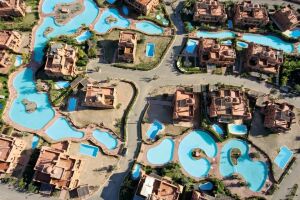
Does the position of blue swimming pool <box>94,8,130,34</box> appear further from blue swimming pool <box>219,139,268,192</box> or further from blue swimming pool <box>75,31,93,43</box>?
blue swimming pool <box>219,139,268,192</box>

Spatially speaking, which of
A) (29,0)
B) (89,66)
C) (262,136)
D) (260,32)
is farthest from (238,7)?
(29,0)

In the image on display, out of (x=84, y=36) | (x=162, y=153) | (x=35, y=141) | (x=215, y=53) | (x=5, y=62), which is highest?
(x=215, y=53)

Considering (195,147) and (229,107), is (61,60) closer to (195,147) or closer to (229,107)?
(195,147)

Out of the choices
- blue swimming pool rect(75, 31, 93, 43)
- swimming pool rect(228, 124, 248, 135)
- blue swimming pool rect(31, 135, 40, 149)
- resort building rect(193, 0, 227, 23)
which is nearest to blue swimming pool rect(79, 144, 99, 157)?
blue swimming pool rect(31, 135, 40, 149)

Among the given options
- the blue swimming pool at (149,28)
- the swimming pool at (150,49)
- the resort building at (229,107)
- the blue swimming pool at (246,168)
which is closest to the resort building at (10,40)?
the blue swimming pool at (149,28)

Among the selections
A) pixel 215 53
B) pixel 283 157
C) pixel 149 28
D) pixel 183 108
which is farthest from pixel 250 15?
pixel 283 157

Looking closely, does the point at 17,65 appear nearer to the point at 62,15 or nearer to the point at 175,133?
the point at 62,15

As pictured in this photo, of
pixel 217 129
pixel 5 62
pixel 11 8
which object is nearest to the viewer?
pixel 217 129
